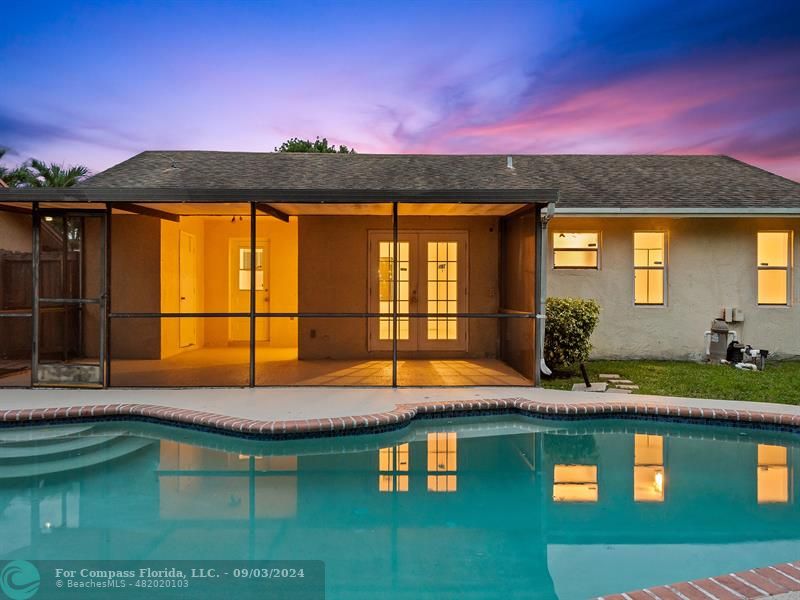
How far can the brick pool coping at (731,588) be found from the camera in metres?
2.69

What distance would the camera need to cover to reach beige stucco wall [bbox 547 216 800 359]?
10.3m

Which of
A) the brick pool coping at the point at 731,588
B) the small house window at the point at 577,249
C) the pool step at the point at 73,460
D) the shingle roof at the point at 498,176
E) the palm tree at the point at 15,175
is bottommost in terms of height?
the pool step at the point at 73,460

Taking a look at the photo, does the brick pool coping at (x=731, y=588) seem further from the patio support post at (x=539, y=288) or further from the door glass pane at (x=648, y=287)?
the door glass pane at (x=648, y=287)

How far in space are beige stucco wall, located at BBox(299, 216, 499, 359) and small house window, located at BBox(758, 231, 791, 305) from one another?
4567mm

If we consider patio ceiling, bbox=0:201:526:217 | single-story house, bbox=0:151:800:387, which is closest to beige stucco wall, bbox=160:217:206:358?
single-story house, bbox=0:151:800:387

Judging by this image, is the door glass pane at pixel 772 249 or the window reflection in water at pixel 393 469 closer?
the window reflection in water at pixel 393 469

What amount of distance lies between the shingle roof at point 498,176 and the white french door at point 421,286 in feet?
3.25

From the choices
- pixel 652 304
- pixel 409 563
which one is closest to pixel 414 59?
pixel 652 304

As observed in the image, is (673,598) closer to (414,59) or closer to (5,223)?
(5,223)

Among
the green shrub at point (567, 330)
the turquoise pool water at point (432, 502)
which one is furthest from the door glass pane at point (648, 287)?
the turquoise pool water at point (432, 502)

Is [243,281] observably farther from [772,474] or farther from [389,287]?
[772,474]

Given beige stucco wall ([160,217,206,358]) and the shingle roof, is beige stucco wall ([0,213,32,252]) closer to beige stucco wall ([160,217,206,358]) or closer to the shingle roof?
the shingle roof

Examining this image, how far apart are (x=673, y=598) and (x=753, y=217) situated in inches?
350

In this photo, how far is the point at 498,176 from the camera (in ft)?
38.2
